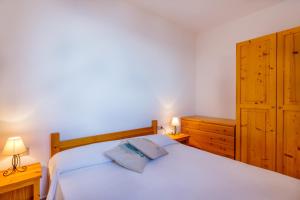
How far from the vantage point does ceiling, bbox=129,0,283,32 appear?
252cm

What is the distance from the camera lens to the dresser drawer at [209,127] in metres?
2.61

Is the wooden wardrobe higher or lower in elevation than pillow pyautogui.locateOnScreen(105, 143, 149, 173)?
higher

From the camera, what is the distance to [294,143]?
6.52 feet

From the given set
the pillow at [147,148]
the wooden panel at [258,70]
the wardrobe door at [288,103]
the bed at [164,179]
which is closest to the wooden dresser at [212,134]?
the wooden panel at [258,70]

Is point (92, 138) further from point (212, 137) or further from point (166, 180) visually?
point (212, 137)

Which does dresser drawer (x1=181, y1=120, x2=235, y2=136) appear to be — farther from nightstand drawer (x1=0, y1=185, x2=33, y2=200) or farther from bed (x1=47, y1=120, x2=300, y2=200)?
nightstand drawer (x1=0, y1=185, x2=33, y2=200)

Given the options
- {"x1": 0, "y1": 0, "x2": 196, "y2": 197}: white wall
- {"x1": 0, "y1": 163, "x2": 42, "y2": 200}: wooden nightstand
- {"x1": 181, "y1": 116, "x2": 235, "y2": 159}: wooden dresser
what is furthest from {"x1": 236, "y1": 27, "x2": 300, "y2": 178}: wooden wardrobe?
{"x1": 0, "y1": 163, "x2": 42, "y2": 200}: wooden nightstand

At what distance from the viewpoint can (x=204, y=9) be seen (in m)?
2.71

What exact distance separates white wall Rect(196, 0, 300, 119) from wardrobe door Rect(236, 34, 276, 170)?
636 millimetres

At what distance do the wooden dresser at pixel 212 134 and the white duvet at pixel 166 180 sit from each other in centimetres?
88

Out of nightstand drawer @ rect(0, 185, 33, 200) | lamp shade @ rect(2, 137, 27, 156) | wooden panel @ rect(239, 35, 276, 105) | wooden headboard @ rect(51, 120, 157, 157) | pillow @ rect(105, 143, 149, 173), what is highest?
wooden panel @ rect(239, 35, 276, 105)

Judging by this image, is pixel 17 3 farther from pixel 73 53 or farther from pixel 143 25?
pixel 143 25

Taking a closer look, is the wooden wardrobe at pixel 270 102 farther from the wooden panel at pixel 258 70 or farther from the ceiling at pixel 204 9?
the ceiling at pixel 204 9

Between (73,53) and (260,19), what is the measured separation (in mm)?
2867
